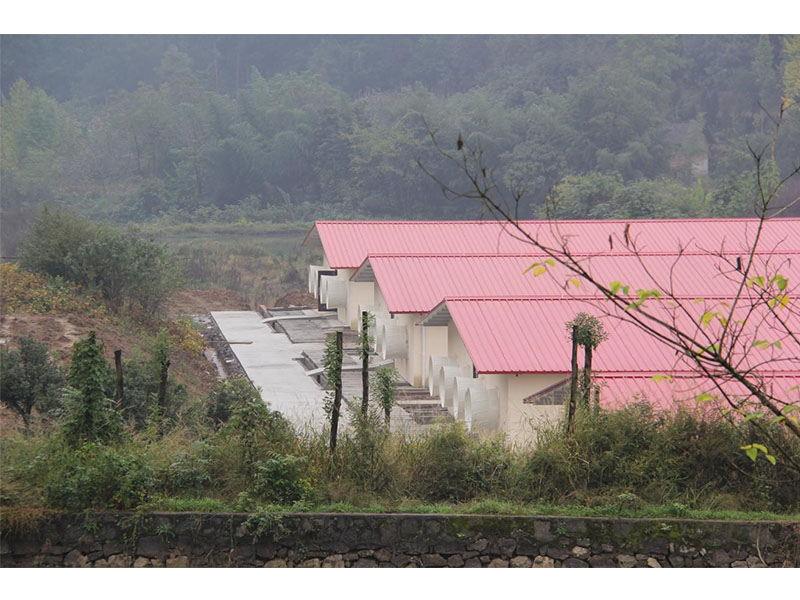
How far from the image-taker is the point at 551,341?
11781 mm

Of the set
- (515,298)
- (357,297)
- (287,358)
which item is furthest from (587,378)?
(357,297)

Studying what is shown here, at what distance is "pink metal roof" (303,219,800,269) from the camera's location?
18672 millimetres

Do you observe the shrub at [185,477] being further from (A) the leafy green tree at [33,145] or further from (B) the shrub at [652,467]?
(A) the leafy green tree at [33,145]

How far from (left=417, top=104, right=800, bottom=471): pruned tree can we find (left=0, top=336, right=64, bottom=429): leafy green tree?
4334mm

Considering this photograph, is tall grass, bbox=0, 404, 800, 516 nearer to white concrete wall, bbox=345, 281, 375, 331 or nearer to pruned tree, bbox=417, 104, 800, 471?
pruned tree, bbox=417, 104, 800, 471

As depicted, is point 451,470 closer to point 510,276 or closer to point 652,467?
point 652,467

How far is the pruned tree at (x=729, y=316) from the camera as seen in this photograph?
3738mm

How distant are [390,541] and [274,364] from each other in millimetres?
8761

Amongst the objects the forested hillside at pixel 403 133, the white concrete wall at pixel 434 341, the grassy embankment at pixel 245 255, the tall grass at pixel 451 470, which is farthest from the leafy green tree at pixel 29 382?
the forested hillside at pixel 403 133

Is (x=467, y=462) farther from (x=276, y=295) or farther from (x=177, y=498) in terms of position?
(x=276, y=295)

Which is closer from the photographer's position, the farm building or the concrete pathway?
the farm building

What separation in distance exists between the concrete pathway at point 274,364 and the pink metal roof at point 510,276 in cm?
161

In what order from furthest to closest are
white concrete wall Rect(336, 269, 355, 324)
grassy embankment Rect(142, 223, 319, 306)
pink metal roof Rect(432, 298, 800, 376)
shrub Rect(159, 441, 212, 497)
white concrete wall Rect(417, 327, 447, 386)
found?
grassy embankment Rect(142, 223, 319, 306) → white concrete wall Rect(336, 269, 355, 324) → white concrete wall Rect(417, 327, 447, 386) → pink metal roof Rect(432, 298, 800, 376) → shrub Rect(159, 441, 212, 497)

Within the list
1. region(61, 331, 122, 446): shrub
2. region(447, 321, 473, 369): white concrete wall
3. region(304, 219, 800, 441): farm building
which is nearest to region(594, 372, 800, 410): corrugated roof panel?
region(304, 219, 800, 441): farm building
